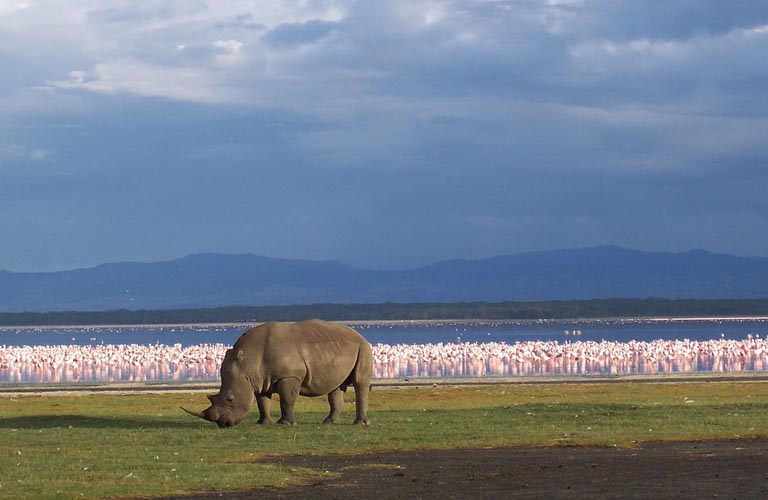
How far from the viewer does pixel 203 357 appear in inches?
3140

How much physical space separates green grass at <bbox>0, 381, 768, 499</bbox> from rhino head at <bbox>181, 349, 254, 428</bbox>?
0.34m

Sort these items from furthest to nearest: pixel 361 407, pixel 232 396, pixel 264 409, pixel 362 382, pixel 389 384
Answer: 1. pixel 389 384
2. pixel 362 382
3. pixel 361 407
4. pixel 264 409
5. pixel 232 396

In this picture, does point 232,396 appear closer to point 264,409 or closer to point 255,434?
point 264,409

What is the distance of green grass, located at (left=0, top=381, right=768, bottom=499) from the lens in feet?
67.3

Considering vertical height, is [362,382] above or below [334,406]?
above

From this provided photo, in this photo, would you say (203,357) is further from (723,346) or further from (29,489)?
(29,489)

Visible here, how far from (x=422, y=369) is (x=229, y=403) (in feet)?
152

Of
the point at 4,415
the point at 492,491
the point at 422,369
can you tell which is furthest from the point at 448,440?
the point at 422,369

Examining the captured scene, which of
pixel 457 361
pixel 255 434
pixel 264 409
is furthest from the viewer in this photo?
pixel 457 361

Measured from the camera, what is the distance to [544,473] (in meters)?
21.0

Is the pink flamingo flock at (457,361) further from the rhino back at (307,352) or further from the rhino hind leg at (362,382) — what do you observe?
the rhino back at (307,352)

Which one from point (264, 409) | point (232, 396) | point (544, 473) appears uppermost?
point (232, 396)

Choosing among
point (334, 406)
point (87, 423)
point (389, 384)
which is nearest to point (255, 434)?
point (334, 406)

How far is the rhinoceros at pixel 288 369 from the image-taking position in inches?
1096
